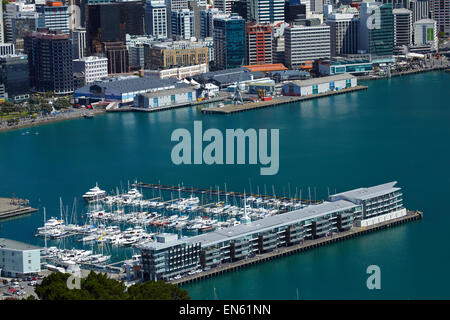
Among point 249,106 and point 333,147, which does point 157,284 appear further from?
point 249,106

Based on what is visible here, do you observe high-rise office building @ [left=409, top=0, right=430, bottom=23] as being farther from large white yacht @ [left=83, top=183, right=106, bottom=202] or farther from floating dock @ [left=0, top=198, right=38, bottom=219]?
floating dock @ [left=0, top=198, right=38, bottom=219]

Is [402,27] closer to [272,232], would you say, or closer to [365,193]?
[365,193]

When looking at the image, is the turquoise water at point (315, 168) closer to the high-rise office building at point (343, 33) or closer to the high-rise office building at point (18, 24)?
the high-rise office building at point (343, 33)

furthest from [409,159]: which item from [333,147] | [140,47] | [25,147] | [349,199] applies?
[140,47]

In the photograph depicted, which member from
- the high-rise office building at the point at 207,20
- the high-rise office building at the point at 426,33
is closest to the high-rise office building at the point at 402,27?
the high-rise office building at the point at 426,33

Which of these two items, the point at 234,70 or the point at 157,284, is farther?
the point at 234,70

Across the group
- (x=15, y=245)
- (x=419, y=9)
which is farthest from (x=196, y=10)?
(x=15, y=245)
